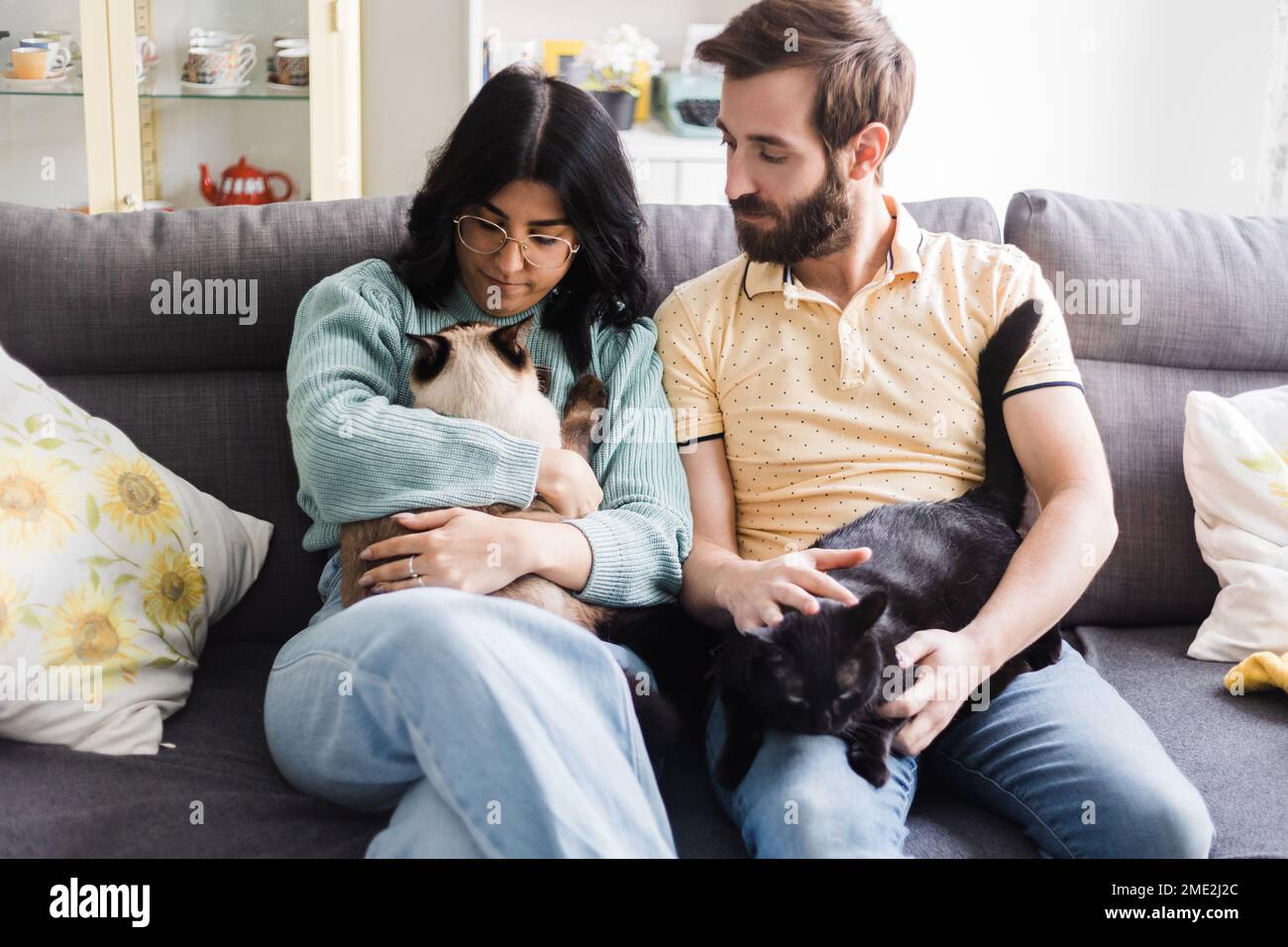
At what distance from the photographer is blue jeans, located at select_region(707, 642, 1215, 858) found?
4.00 ft

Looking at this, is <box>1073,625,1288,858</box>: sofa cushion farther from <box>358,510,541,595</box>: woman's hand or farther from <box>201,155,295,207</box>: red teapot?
<box>201,155,295,207</box>: red teapot

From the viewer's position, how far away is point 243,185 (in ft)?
9.64

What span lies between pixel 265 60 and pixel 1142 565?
244cm

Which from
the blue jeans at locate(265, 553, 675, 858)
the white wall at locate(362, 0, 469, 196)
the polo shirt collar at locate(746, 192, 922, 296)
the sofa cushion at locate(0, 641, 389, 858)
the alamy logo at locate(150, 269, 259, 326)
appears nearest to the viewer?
the blue jeans at locate(265, 553, 675, 858)

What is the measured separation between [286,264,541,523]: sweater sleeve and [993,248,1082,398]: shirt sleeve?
69cm

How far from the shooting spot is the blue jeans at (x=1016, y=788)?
1221 millimetres

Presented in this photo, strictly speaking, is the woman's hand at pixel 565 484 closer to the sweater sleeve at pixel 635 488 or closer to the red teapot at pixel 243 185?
the sweater sleeve at pixel 635 488

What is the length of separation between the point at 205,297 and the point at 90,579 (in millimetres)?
518
